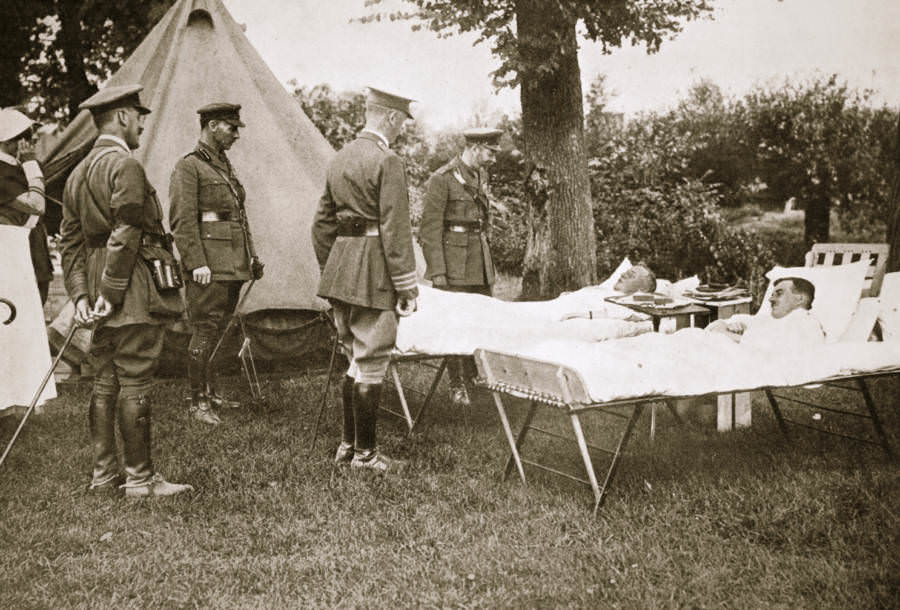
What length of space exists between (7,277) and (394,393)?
2685 mm

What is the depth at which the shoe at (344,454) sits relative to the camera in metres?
4.37

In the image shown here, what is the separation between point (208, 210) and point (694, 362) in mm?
3390

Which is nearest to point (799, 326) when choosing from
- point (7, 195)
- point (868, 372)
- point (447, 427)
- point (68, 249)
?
point (868, 372)

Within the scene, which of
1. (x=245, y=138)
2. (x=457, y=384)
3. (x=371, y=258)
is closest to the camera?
(x=371, y=258)

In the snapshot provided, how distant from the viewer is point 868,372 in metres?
4.11

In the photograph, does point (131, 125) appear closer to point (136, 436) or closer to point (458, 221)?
point (136, 436)

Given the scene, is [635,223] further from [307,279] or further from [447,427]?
[447,427]

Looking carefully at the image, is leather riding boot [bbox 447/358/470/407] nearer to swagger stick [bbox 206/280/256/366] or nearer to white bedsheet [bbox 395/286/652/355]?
white bedsheet [bbox 395/286/652/355]

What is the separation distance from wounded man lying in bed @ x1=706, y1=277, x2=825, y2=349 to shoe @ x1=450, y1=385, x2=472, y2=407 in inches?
72.0

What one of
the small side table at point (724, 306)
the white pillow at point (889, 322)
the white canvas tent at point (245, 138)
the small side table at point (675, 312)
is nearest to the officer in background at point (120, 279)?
the white canvas tent at point (245, 138)

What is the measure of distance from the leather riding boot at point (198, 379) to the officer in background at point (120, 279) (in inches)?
50.6

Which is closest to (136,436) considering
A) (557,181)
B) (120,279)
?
(120,279)

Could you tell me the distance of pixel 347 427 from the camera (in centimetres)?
444

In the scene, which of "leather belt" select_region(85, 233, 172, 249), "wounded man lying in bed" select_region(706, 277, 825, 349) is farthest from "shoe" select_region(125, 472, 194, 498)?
"wounded man lying in bed" select_region(706, 277, 825, 349)
